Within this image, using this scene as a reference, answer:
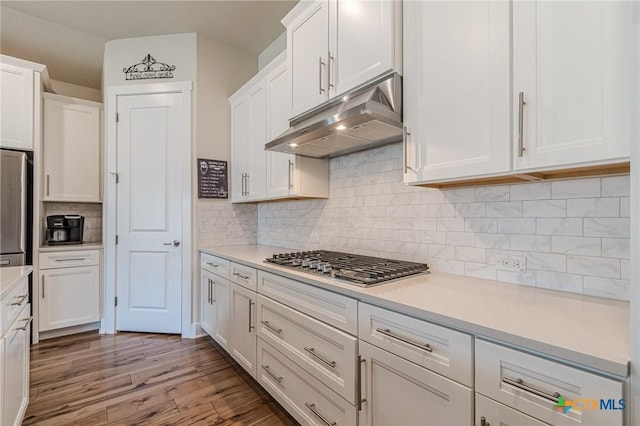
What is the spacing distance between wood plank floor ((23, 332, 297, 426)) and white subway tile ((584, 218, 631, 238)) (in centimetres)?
180

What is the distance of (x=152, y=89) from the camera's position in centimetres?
316

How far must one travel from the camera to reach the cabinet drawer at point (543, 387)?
2.31ft

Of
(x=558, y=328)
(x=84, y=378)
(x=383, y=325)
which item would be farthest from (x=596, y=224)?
(x=84, y=378)

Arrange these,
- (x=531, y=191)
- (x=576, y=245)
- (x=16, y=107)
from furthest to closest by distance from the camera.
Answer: (x=16, y=107) → (x=531, y=191) → (x=576, y=245)

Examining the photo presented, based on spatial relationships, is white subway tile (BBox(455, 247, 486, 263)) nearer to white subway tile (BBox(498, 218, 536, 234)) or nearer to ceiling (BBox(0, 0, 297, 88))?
white subway tile (BBox(498, 218, 536, 234))

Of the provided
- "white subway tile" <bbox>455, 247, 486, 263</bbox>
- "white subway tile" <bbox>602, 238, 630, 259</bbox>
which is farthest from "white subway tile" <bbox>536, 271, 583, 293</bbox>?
"white subway tile" <bbox>455, 247, 486, 263</bbox>

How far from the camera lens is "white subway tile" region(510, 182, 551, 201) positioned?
1.31 meters

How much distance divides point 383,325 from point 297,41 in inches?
75.5

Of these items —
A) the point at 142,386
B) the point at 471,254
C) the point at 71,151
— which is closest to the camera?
the point at 471,254

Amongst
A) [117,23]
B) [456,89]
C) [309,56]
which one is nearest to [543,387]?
[456,89]

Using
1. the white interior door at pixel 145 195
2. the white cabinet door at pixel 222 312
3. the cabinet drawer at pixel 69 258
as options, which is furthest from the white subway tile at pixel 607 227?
the cabinet drawer at pixel 69 258

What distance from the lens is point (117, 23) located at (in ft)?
9.80

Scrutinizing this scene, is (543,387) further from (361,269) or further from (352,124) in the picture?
(352,124)

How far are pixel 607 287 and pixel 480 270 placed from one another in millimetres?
466
